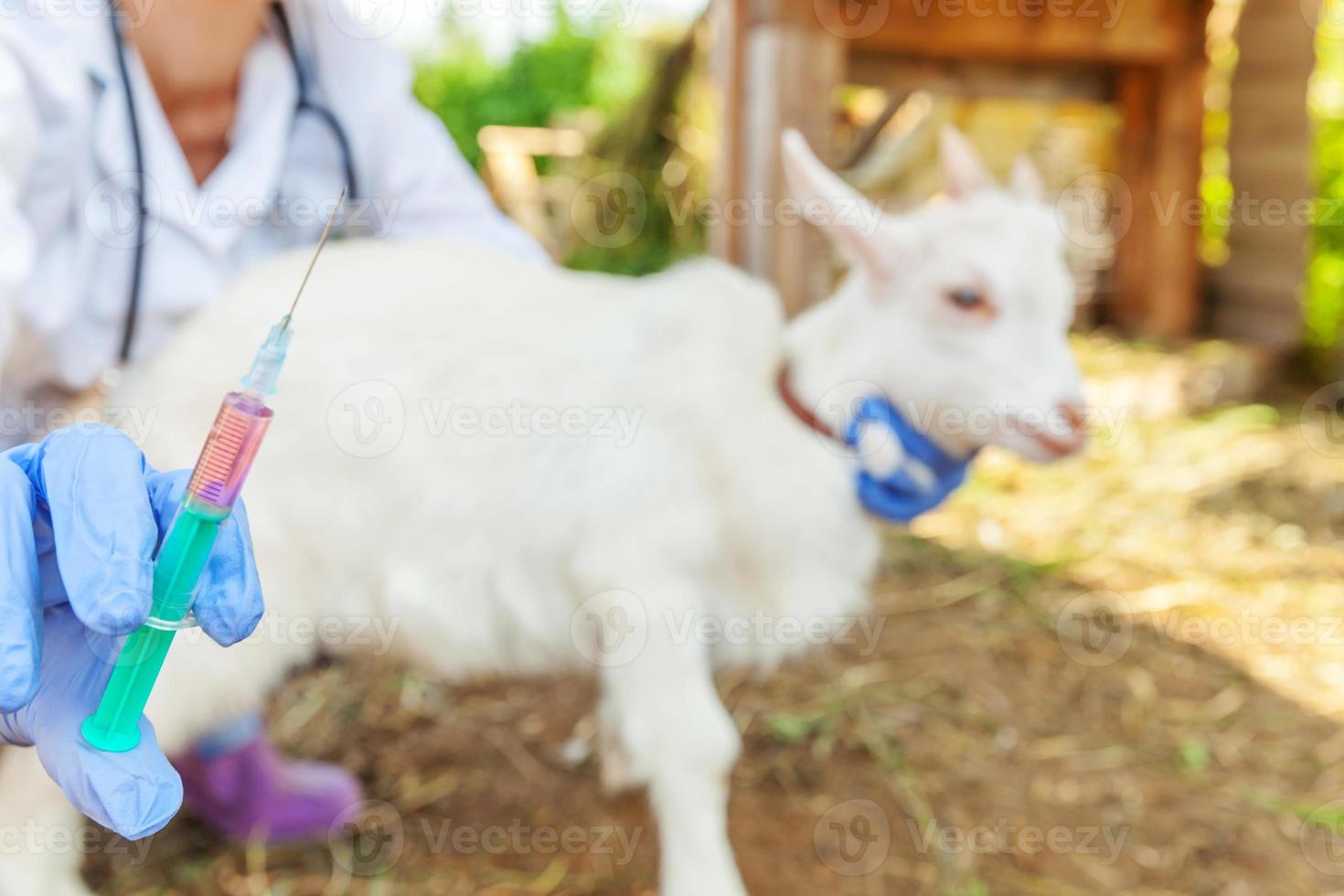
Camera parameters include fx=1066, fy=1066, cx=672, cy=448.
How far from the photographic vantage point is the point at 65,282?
1.71 metres

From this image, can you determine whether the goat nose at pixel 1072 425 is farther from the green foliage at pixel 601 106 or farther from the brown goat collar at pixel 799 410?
the green foliage at pixel 601 106

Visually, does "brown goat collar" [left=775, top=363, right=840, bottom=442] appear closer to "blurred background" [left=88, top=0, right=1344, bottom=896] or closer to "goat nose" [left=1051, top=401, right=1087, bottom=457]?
"goat nose" [left=1051, top=401, right=1087, bottom=457]

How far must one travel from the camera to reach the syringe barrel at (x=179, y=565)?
82 cm

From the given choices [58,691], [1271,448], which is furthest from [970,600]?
[58,691]

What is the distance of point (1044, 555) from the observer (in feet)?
12.1

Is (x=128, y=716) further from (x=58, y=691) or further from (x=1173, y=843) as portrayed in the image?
(x=1173, y=843)

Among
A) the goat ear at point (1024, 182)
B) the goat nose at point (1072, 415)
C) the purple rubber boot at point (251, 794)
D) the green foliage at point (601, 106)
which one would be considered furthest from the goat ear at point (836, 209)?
the green foliage at point (601, 106)

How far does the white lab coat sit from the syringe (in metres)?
0.70

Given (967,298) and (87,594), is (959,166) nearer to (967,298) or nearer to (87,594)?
(967,298)

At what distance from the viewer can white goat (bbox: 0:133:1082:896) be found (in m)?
1.86

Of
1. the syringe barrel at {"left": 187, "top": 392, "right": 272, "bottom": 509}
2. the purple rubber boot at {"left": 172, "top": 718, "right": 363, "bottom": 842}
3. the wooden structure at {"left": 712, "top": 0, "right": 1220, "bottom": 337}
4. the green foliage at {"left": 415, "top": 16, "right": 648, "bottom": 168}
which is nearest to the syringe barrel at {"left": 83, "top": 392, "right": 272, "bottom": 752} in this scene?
the syringe barrel at {"left": 187, "top": 392, "right": 272, "bottom": 509}

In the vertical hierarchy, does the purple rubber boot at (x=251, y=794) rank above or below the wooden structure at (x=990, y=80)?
below

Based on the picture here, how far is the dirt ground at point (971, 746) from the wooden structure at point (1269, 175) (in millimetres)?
1781

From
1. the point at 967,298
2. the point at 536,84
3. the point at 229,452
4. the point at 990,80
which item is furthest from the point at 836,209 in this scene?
the point at 536,84
